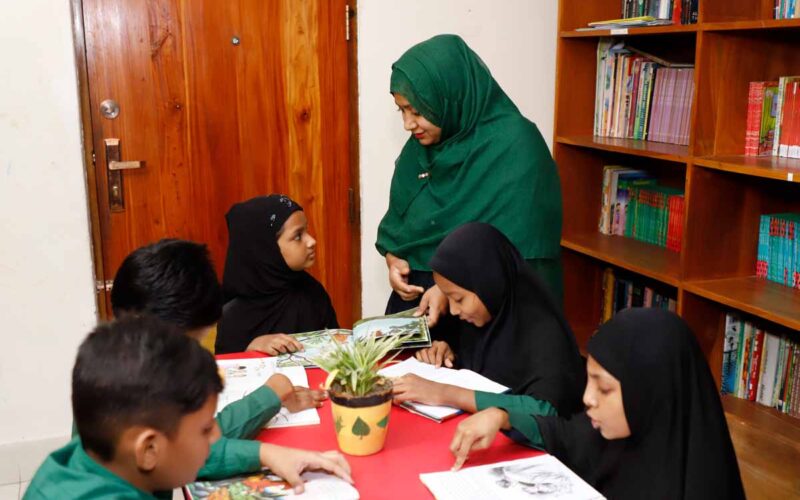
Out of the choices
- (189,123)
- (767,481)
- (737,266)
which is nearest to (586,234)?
(737,266)

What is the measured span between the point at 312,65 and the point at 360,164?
0.47 metres

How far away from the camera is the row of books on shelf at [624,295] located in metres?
3.42

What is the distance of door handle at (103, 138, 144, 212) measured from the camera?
317 cm

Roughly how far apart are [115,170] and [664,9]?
2293 millimetres

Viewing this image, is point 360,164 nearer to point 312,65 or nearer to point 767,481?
point 312,65

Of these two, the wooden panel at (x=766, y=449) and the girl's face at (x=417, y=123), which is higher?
the girl's face at (x=417, y=123)

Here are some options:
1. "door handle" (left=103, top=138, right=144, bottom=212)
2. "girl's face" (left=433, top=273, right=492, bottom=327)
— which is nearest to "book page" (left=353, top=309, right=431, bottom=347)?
"girl's face" (left=433, top=273, right=492, bottom=327)

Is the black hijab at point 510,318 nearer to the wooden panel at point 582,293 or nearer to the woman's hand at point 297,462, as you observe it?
the woman's hand at point 297,462

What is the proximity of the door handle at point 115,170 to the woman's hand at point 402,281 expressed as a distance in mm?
1189

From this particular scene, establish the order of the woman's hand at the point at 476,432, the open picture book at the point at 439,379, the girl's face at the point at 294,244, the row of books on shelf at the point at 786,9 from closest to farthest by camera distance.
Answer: the woman's hand at the point at 476,432 → the open picture book at the point at 439,379 → the girl's face at the point at 294,244 → the row of books on shelf at the point at 786,9

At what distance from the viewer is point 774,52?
293 cm

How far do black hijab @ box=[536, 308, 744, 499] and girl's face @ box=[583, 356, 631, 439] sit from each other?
1 centimetres

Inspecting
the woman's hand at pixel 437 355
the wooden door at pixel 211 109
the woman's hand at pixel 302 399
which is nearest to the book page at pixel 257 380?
the woman's hand at pixel 302 399

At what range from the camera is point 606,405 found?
155cm
